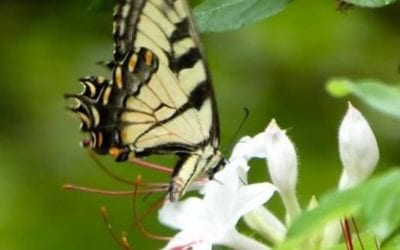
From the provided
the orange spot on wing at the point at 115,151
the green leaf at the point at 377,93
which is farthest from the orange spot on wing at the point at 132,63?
the green leaf at the point at 377,93

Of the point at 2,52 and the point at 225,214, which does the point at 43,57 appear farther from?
the point at 225,214

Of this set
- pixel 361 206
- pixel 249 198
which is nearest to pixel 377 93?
pixel 361 206

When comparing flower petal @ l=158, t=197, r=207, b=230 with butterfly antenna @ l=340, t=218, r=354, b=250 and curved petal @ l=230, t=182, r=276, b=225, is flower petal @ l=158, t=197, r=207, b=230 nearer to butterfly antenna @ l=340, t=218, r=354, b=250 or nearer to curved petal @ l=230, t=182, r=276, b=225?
curved petal @ l=230, t=182, r=276, b=225

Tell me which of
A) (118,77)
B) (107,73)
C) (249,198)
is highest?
(107,73)

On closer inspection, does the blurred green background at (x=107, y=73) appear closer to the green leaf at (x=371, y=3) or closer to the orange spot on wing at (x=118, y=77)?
the orange spot on wing at (x=118, y=77)

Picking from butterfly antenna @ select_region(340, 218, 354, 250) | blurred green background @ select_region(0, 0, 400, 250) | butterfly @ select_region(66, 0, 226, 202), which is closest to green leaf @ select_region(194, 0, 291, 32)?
butterfly @ select_region(66, 0, 226, 202)

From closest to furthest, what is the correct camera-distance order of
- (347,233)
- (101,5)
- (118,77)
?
(347,233), (101,5), (118,77)

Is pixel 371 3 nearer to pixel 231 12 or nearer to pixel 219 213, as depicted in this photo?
pixel 231 12
